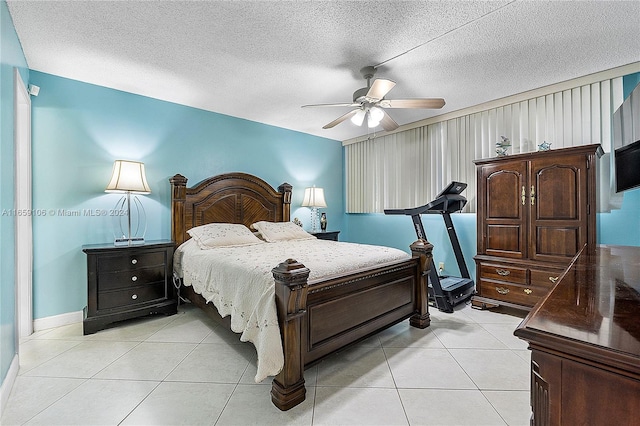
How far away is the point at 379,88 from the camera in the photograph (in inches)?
98.8

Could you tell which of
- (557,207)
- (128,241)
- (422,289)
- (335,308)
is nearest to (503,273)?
(557,207)

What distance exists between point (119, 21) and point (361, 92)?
2014mm

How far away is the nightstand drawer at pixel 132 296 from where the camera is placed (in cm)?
286

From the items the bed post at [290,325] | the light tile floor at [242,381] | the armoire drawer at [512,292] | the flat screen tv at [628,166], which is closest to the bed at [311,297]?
the bed post at [290,325]

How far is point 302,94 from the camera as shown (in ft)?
11.5

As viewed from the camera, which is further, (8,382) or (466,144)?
(466,144)

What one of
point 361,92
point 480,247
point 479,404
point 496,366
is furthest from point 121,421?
point 480,247

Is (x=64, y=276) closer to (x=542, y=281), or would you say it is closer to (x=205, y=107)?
(x=205, y=107)

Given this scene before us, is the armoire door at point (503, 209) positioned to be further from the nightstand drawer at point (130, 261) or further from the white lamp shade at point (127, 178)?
the white lamp shade at point (127, 178)

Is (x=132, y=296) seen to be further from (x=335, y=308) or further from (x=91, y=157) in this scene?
(x=335, y=308)

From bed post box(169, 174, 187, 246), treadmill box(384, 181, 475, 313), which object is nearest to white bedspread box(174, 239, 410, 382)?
bed post box(169, 174, 187, 246)

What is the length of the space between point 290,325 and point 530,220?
9.32 ft

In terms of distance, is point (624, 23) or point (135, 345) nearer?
point (624, 23)

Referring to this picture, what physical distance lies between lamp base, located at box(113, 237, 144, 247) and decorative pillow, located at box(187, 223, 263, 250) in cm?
53
